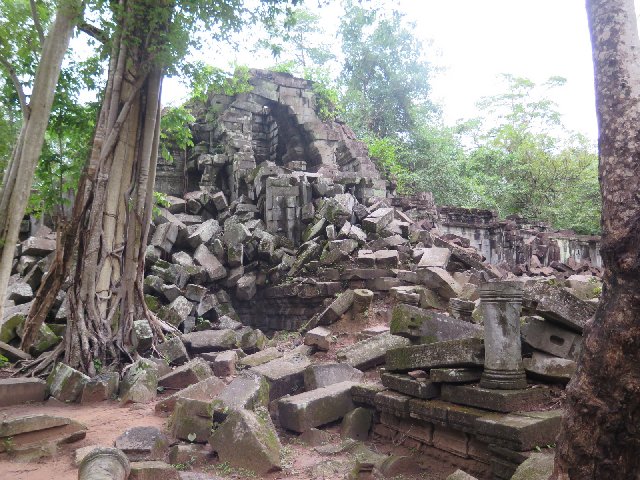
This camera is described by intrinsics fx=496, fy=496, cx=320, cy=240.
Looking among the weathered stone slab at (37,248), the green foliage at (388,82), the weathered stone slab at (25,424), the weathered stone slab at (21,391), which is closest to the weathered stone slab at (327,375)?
the weathered stone slab at (25,424)

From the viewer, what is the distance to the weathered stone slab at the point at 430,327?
15.2ft

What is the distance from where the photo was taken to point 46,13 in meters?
6.53

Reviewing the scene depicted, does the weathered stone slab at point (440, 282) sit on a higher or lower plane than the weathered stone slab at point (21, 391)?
higher

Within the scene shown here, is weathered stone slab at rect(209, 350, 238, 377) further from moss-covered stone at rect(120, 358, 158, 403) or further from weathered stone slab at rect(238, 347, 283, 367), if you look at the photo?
moss-covered stone at rect(120, 358, 158, 403)

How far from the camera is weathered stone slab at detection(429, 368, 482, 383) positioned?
3.74 m

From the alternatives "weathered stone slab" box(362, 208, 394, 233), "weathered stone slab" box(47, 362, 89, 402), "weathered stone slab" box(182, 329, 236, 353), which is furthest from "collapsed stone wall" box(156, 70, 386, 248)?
"weathered stone slab" box(47, 362, 89, 402)

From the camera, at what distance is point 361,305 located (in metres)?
7.41

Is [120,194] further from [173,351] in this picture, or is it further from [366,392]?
[366,392]

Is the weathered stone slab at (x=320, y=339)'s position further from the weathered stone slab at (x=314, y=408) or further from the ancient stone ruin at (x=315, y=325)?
the weathered stone slab at (x=314, y=408)

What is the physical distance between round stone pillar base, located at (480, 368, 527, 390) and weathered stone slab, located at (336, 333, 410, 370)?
200 cm

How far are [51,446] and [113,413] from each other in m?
1.09

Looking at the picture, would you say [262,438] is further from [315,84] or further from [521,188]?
[521,188]

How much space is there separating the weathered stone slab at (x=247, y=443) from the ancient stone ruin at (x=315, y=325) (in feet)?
0.05

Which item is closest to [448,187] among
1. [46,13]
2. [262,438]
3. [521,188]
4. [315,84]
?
[521,188]
